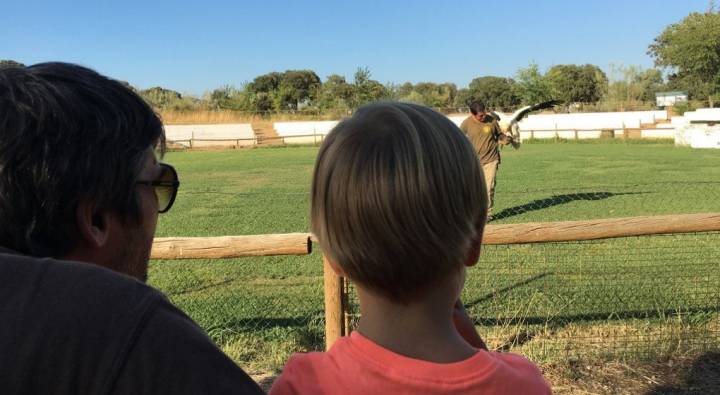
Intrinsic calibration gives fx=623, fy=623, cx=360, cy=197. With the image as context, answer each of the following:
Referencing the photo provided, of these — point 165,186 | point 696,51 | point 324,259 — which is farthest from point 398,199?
point 696,51

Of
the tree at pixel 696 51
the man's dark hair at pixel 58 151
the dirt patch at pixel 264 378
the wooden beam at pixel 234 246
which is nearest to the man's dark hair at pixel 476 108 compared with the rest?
the wooden beam at pixel 234 246

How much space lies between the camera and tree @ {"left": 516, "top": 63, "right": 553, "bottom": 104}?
69000mm

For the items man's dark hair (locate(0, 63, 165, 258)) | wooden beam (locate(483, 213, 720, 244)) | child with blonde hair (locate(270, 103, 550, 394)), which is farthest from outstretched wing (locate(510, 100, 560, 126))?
man's dark hair (locate(0, 63, 165, 258))

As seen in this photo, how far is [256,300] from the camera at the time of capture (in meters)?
5.89

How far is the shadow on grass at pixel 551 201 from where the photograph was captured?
11177 millimetres

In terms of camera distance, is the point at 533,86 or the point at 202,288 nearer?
the point at 202,288

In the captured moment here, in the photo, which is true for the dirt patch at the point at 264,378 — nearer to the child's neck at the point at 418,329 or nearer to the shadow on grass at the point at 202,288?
the shadow on grass at the point at 202,288

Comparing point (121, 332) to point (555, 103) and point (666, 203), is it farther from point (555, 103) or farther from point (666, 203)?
point (666, 203)

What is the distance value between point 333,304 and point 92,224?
2753mm

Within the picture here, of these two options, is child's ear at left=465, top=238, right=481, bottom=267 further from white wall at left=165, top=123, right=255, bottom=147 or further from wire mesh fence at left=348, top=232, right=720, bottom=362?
white wall at left=165, top=123, right=255, bottom=147

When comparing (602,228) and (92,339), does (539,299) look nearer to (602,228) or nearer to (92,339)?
(602,228)

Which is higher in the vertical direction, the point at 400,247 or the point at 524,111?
the point at 524,111

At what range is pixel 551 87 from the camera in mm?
70375

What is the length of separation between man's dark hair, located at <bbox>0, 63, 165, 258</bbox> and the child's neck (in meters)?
0.55
